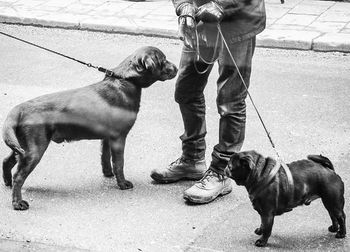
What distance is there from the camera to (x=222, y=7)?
5.25 m

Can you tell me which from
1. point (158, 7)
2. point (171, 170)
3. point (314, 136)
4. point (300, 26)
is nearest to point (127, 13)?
point (158, 7)

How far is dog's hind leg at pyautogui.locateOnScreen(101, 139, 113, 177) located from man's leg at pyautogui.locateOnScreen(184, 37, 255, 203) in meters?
0.72

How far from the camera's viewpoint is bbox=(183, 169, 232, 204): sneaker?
566cm

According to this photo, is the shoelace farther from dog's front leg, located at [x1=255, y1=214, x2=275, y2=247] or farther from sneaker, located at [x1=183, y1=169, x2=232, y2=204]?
dog's front leg, located at [x1=255, y1=214, x2=275, y2=247]

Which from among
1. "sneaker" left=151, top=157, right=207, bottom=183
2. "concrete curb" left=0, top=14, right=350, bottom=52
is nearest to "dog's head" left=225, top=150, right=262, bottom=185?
"sneaker" left=151, top=157, right=207, bottom=183

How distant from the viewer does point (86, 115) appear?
223 inches

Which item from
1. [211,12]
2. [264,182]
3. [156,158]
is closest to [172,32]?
[156,158]

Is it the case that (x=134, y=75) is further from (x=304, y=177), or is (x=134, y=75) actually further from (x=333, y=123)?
(x=333, y=123)

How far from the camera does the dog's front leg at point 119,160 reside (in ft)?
18.9

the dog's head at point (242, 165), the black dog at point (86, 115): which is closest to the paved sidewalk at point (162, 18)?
the black dog at point (86, 115)

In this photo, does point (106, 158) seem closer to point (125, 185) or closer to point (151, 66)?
point (125, 185)

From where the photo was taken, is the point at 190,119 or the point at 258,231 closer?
the point at 258,231

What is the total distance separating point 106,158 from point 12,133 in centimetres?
89

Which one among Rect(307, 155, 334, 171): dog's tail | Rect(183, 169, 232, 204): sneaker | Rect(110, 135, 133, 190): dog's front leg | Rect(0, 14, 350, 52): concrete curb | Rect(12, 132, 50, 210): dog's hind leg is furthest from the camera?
Rect(0, 14, 350, 52): concrete curb
